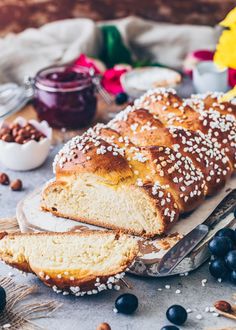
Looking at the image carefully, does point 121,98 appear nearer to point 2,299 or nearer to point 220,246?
point 220,246

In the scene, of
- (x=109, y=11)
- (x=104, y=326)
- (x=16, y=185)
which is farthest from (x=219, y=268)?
(x=109, y=11)

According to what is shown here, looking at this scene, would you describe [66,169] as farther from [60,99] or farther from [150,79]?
[150,79]

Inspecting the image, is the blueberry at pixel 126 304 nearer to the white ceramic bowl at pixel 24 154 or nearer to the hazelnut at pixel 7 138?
the white ceramic bowl at pixel 24 154

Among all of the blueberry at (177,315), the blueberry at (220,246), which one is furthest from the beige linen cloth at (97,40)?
the blueberry at (177,315)

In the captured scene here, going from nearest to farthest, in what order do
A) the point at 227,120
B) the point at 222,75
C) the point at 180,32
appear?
the point at 227,120
the point at 222,75
the point at 180,32

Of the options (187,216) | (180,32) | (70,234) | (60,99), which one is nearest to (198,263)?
(187,216)

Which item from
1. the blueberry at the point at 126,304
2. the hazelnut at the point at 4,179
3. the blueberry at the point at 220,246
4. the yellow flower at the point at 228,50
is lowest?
Result: the hazelnut at the point at 4,179
